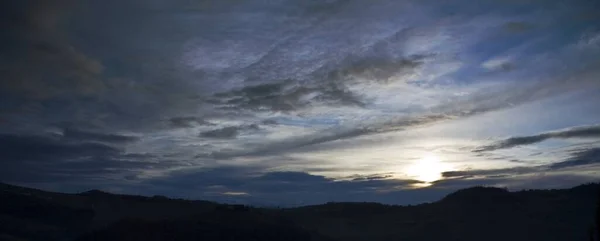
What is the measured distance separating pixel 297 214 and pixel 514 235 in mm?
25404

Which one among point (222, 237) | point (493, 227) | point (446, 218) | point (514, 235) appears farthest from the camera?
point (446, 218)

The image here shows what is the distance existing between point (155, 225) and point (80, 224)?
632 inches

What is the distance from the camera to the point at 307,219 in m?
55.4

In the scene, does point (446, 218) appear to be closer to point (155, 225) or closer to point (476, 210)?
point (476, 210)

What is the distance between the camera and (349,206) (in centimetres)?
6112

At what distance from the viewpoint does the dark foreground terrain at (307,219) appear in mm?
37969

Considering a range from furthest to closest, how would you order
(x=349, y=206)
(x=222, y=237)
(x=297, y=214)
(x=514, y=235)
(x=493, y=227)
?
1. (x=349, y=206)
2. (x=297, y=214)
3. (x=493, y=227)
4. (x=514, y=235)
5. (x=222, y=237)

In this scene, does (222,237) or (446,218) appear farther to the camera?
(446,218)

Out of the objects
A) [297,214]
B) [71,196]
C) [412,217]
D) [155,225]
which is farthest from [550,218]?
[71,196]

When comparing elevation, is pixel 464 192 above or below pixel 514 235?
above

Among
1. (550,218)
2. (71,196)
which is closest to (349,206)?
(550,218)

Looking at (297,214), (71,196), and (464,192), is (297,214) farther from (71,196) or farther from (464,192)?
(71,196)

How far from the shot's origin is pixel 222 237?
121 ft

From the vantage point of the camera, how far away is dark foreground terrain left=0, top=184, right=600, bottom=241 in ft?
125
